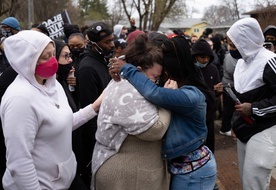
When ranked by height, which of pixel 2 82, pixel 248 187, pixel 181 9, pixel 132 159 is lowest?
pixel 181 9

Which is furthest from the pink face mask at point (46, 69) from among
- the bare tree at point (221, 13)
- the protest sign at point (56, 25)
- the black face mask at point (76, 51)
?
the bare tree at point (221, 13)

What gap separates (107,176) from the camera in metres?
2.15

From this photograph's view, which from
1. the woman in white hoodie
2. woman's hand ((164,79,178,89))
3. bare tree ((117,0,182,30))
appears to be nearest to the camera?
the woman in white hoodie

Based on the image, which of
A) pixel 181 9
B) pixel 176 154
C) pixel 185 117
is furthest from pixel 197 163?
pixel 181 9

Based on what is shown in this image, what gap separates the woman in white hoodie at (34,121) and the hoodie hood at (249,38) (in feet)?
5.87

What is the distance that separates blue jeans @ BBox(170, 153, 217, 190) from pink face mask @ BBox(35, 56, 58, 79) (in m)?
1.11

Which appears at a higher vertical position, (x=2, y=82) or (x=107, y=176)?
(x=2, y=82)

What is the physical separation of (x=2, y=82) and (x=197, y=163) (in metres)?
1.53

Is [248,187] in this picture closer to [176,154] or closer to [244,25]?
[176,154]

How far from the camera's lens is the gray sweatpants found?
9.73 ft

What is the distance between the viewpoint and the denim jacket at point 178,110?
6.64 ft

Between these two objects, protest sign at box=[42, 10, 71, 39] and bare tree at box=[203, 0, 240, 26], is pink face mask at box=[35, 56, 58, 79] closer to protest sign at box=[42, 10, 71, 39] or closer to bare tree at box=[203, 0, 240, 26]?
protest sign at box=[42, 10, 71, 39]

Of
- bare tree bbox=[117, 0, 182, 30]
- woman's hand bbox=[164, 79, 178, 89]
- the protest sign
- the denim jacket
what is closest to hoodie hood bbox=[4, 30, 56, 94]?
the denim jacket

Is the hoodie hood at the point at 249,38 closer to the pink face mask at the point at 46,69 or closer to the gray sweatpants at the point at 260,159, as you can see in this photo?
the gray sweatpants at the point at 260,159
